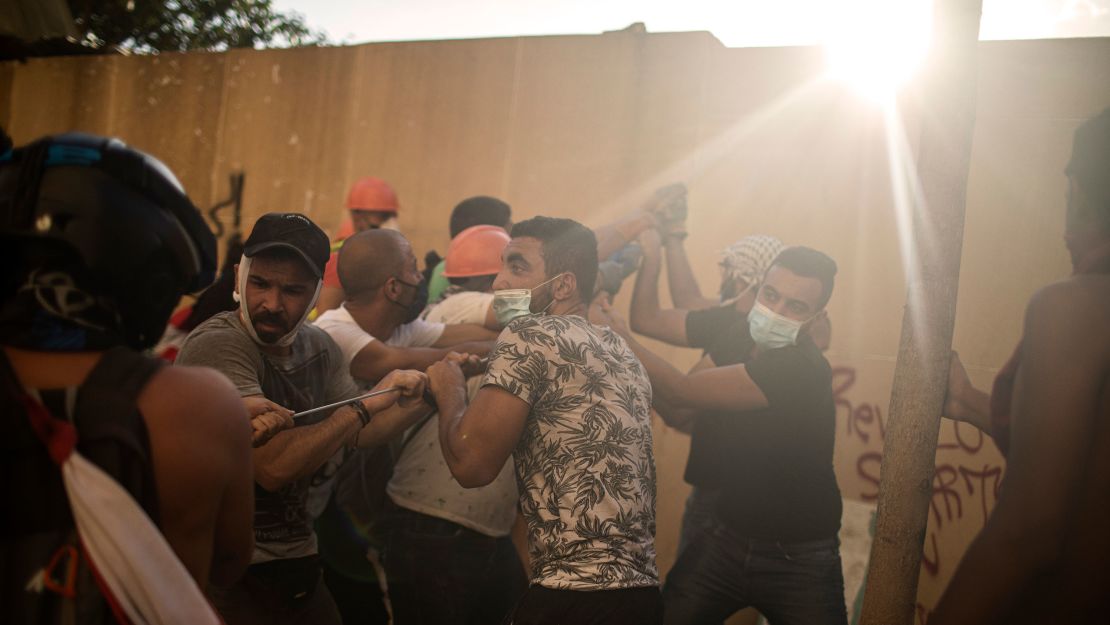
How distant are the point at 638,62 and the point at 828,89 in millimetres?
1416

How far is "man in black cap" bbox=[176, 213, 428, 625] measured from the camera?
3043 mm

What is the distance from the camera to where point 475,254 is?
4.74 metres

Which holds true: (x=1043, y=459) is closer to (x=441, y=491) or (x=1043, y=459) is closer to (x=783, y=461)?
(x=783, y=461)

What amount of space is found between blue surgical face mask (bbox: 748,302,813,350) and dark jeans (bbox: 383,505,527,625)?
150 centimetres

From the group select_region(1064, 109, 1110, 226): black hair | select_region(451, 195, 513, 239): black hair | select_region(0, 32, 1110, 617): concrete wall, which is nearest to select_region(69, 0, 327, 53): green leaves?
select_region(0, 32, 1110, 617): concrete wall

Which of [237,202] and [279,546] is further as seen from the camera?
[237,202]

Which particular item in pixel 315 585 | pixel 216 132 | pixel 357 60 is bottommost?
pixel 315 585

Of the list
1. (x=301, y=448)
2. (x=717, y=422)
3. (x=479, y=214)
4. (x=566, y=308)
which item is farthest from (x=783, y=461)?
(x=479, y=214)

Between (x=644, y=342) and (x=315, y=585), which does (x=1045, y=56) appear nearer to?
(x=644, y=342)

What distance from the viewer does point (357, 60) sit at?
27.4 feet

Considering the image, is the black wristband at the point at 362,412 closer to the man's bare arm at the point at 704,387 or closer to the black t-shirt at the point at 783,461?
the man's bare arm at the point at 704,387

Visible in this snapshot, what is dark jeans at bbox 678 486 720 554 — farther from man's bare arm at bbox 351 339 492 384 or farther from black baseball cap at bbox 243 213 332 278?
black baseball cap at bbox 243 213 332 278

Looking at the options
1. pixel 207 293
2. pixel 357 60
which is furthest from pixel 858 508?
pixel 357 60

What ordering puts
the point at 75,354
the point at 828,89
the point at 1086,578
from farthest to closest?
1. the point at 828,89
2. the point at 1086,578
3. the point at 75,354
